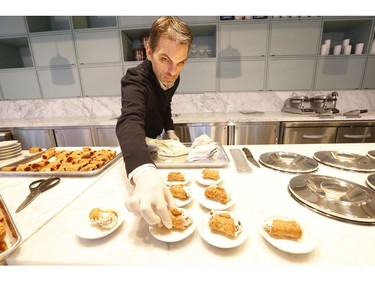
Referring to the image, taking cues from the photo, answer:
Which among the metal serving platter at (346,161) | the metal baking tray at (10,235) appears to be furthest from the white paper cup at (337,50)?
the metal baking tray at (10,235)

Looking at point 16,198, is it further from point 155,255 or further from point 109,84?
point 109,84

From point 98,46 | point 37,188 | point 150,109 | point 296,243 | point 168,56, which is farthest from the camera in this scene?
point 98,46

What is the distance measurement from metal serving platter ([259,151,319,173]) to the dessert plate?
537 mm

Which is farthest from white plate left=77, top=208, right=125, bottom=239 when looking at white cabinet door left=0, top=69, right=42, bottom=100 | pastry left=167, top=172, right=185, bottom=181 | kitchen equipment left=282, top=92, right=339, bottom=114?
white cabinet door left=0, top=69, right=42, bottom=100

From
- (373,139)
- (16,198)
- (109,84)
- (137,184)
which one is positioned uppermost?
(109,84)

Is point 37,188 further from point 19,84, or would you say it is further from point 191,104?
point 19,84

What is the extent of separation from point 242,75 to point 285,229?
2.45 meters

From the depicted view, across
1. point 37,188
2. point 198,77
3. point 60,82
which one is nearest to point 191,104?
point 198,77

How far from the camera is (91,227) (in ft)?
1.67

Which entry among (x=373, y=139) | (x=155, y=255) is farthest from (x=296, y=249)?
(x=373, y=139)

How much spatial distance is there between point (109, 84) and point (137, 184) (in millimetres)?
2535

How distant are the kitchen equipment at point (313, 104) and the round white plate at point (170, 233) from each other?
99.4 inches

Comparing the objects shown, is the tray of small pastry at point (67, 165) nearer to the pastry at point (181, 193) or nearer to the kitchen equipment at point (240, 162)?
the pastry at point (181, 193)

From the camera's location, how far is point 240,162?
3.01 feet
